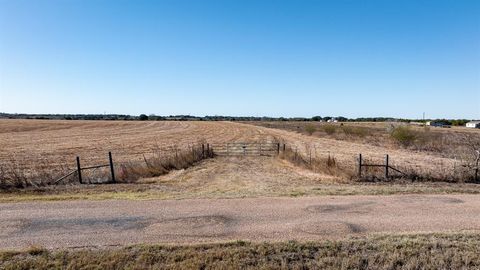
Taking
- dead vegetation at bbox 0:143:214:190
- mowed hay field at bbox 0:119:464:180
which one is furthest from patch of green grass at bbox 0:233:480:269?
mowed hay field at bbox 0:119:464:180

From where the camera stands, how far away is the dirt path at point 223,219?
752cm

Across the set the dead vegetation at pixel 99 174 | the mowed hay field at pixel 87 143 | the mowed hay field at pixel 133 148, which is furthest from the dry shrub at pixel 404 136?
the dead vegetation at pixel 99 174

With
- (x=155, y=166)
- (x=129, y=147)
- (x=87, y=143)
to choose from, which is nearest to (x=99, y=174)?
(x=155, y=166)

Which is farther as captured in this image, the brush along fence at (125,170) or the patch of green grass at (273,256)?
the brush along fence at (125,170)

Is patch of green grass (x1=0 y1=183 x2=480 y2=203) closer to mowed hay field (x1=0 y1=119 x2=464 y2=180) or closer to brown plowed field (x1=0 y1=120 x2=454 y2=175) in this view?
mowed hay field (x1=0 y1=119 x2=464 y2=180)

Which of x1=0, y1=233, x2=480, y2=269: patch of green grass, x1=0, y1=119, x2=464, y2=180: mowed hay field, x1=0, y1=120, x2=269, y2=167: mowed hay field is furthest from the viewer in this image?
x1=0, y1=120, x2=269, y2=167: mowed hay field

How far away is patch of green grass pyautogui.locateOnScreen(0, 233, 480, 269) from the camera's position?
600cm

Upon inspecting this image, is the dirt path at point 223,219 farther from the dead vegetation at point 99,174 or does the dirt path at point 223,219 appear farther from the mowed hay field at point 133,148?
the mowed hay field at point 133,148

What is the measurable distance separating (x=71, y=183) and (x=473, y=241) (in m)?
13.8

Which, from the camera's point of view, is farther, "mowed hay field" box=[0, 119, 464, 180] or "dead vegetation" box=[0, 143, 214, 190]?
"mowed hay field" box=[0, 119, 464, 180]

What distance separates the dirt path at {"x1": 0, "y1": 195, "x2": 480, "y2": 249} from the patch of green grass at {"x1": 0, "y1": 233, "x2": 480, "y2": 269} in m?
0.59

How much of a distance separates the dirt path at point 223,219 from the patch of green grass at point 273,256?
0.59 m

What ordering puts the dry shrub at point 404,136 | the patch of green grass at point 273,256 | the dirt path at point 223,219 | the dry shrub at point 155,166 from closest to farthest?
the patch of green grass at point 273,256, the dirt path at point 223,219, the dry shrub at point 155,166, the dry shrub at point 404,136

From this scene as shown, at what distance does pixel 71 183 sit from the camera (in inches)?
564
